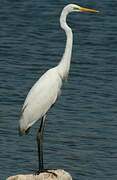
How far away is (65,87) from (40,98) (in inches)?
252

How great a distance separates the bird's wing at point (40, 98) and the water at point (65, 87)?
7.36 feet

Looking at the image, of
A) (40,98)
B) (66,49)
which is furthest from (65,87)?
(40,98)

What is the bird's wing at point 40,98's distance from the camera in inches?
444

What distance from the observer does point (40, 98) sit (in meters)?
11.4

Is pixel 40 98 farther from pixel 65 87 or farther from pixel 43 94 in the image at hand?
pixel 65 87

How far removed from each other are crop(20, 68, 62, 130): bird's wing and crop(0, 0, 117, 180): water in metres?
2.24

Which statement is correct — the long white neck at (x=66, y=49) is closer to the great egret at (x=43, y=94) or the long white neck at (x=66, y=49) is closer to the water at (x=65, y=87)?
the great egret at (x=43, y=94)

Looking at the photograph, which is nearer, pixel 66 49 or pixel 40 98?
pixel 40 98

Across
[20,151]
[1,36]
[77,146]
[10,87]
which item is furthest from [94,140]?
[1,36]

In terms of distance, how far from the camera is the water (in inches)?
555

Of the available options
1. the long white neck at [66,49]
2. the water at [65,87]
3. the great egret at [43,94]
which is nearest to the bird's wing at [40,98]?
the great egret at [43,94]

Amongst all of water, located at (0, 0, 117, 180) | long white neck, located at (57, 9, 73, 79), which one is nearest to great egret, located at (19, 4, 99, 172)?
long white neck, located at (57, 9, 73, 79)

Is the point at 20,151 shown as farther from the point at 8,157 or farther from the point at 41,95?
the point at 41,95

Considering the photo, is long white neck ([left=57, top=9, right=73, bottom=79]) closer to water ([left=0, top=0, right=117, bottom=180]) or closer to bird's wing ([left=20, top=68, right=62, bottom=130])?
bird's wing ([left=20, top=68, right=62, bottom=130])
